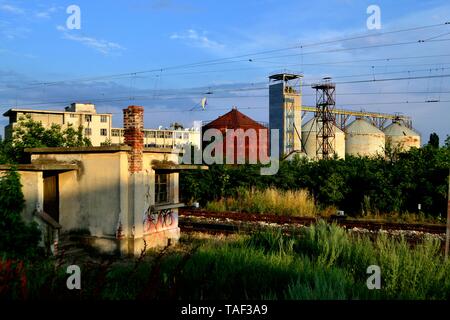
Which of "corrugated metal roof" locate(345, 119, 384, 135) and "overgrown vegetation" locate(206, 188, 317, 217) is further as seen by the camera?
"corrugated metal roof" locate(345, 119, 384, 135)

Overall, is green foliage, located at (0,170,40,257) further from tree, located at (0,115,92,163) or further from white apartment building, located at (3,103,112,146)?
white apartment building, located at (3,103,112,146)

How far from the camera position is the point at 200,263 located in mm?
8367

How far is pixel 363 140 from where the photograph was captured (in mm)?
53062

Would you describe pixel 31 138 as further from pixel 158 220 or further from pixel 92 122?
pixel 92 122

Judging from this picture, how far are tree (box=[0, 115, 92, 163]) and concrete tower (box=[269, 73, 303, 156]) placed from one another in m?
36.0

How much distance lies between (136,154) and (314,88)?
138 ft

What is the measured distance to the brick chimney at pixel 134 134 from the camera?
12898 mm

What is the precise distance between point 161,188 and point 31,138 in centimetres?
526

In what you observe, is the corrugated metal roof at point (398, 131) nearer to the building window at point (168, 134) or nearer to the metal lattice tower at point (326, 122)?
the metal lattice tower at point (326, 122)

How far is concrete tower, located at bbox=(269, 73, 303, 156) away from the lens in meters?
50.7

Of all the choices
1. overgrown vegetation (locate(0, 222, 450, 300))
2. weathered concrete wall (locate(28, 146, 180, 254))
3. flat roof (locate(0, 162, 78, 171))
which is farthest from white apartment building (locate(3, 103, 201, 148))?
overgrown vegetation (locate(0, 222, 450, 300))

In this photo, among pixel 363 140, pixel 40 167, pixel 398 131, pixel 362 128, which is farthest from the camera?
pixel 398 131

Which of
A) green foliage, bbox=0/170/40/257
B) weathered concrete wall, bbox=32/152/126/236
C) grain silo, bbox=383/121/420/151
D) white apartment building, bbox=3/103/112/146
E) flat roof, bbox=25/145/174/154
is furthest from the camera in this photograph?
white apartment building, bbox=3/103/112/146

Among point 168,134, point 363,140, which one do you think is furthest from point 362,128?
point 168,134
